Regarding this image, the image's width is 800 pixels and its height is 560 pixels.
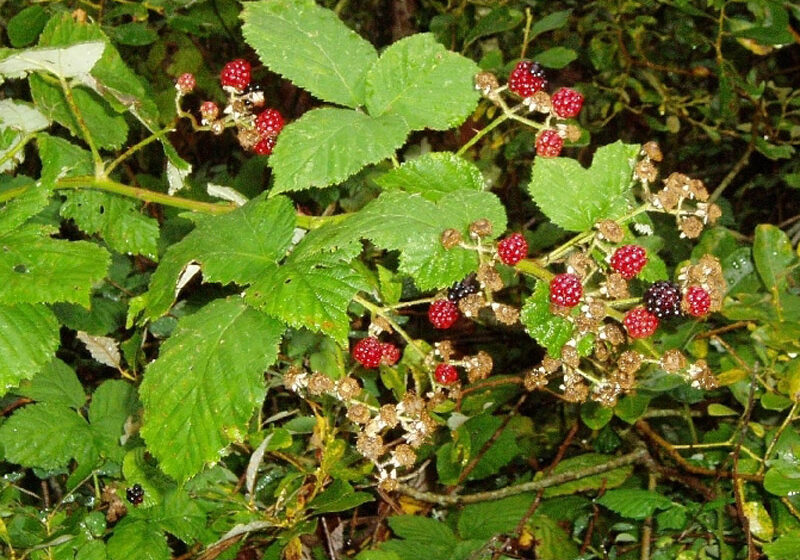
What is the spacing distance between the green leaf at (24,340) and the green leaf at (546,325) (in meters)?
0.67

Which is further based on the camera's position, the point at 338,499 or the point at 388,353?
the point at 338,499

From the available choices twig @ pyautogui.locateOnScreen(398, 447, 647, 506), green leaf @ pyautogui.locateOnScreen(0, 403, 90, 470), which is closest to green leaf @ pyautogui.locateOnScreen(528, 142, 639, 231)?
twig @ pyautogui.locateOnScreen(398, 447, 647, 506)

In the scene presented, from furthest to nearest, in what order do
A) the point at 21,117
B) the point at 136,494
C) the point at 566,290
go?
the point at 136,494 → the point at 21,117 → the point at 566,290

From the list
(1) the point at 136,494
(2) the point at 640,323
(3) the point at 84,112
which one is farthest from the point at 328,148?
(1) the point at 136,494

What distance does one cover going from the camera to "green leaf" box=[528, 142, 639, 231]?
105 cm

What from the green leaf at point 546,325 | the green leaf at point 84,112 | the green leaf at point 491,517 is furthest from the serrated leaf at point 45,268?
the green leaf at point 491,517

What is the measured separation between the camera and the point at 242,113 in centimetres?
120

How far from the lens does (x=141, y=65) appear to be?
258 centimetres

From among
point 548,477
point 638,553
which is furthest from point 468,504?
point 638,553

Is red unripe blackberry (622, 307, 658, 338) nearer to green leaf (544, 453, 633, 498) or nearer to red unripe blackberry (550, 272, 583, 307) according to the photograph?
red unripe blackberry (550, 272, 583, 307)

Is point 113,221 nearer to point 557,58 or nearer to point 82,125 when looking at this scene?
point 82,125

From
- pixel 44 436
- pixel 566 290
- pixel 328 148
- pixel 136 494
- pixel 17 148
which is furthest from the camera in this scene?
pixel 44 436

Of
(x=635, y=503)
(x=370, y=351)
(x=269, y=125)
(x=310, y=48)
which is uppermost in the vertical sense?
(x=310, y=48)

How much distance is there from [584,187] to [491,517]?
0.89 metres
